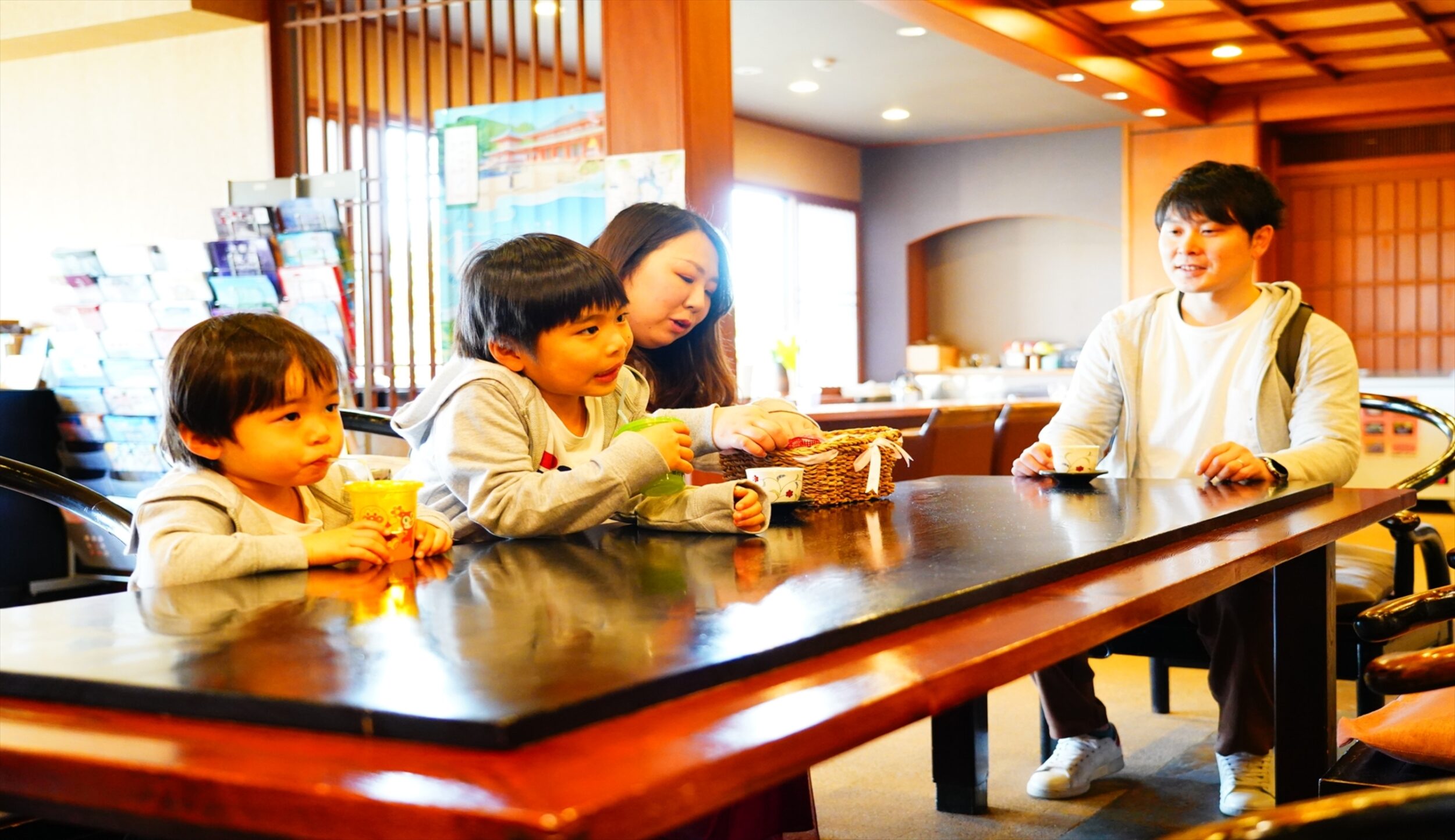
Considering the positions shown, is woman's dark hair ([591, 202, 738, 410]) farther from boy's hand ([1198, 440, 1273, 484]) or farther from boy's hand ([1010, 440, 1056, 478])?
boy's hand ([1198, 440, 1273, 484])

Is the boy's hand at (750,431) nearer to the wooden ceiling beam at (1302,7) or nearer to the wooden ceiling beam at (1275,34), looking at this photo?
the wooden ceiling beam at (1275,34)

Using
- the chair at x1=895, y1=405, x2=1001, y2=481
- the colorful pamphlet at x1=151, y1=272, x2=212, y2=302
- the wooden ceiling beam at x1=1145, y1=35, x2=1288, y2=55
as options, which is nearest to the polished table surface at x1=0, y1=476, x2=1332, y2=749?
the chair at x1=895, y1=405, x2=1001, y2=481

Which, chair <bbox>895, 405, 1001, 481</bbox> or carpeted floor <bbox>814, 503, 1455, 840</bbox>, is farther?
chair <bbox>895, 405, 1001, 481</bbox>

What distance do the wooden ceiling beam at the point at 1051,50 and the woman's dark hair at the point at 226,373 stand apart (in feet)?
14.8

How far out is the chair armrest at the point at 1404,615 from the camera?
104 cm

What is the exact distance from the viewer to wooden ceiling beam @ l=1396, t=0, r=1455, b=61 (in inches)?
243

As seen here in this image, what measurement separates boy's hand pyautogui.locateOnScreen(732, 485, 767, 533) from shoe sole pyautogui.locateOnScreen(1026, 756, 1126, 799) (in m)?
1.31

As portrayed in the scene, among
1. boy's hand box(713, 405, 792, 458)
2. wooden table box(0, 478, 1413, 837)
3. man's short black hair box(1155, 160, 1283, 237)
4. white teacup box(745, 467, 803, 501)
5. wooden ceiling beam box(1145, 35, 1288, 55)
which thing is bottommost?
wooden table box(0, 478, 1413, 837)

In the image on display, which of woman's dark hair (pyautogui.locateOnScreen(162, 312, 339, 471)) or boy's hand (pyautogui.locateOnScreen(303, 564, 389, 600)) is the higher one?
woman's dark hair (pyautogui.locateOnScreen(162, 312, 339, 471))

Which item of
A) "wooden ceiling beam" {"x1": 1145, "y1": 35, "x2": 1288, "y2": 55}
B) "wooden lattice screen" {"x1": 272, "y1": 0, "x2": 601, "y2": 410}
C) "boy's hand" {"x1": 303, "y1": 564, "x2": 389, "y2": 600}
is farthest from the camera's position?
"wooden ceiling beam" {"x1": 1145, "y1": 35, "x2": 1288, "y2": 55}

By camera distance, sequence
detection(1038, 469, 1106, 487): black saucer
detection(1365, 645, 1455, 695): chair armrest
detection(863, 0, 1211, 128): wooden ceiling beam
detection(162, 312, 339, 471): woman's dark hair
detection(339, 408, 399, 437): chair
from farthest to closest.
→ detection(863, 0, 1211, 128): wooden ceiling beam
detection(339, 408, 399, 437): chair
detection(1038, 469, 1106, 487): black saucer
detection(162, 312, 339, 471): woman's dark hair
detection(1365, 645, 1455, 695): chair armrest

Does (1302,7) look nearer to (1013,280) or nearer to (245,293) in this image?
(1013,280)

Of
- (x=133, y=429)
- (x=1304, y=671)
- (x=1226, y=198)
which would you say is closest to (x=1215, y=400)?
(x=1226, y=198)

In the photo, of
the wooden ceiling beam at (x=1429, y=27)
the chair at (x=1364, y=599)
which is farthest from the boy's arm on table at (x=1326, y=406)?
the wooden ceiling beam at (x=1429, y=27)
